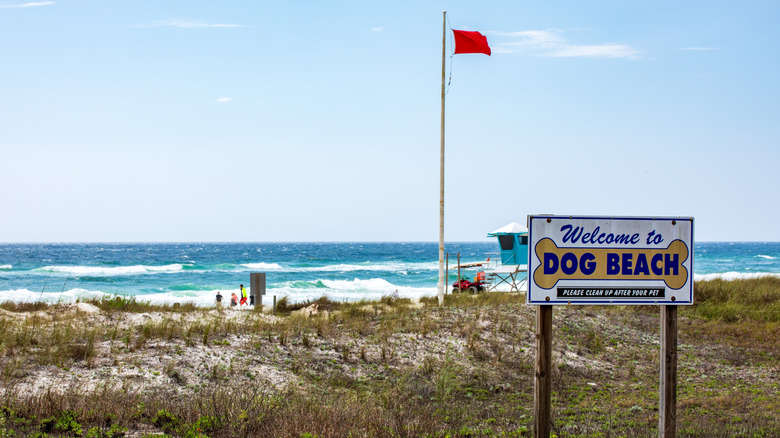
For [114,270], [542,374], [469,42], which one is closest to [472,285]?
[469,42]

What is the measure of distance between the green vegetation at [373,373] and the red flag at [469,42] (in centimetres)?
831

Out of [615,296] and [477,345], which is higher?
[615,296]

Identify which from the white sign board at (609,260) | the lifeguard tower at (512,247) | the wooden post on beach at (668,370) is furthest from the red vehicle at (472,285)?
the white sign board at (609,260)

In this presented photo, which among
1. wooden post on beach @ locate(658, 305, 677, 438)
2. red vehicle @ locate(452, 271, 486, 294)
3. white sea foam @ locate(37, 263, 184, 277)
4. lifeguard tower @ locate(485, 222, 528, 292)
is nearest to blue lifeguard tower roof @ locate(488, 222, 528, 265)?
lifeguard tower @ locate(485, 222, 528, 292)

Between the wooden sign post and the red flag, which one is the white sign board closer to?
the wooden sign post

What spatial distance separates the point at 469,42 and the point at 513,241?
9836mm

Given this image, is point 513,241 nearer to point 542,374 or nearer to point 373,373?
point 373,373

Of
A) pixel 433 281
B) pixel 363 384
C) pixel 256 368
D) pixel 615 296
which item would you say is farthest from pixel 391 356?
pixel 433 281

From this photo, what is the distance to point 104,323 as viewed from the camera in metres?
12.7

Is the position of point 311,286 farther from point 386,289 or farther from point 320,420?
point 320,420

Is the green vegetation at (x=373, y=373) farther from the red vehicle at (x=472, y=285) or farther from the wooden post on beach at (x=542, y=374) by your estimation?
the red vehicle at (x=472, y=285)

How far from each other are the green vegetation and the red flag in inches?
327

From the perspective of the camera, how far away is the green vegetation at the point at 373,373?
611cm

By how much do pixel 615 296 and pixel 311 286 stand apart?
41155 millimetres
